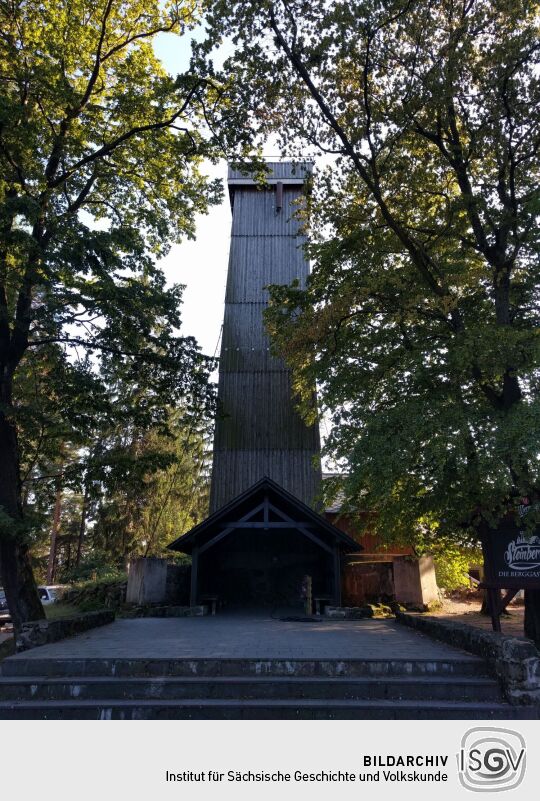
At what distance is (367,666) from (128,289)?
914 centimetres

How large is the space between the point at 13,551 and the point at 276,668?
7.07m

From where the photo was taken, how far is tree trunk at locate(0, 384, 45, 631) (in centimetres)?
1052

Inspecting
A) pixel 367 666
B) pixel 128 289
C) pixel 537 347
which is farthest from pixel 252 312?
pixel 367 666

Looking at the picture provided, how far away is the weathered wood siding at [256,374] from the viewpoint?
1877 cm

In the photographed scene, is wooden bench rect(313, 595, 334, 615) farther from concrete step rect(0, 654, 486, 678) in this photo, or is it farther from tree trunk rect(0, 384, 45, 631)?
concrete step rect(0, 654, 486, 678)

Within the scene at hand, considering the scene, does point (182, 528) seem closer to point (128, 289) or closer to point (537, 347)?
point (128, 289)

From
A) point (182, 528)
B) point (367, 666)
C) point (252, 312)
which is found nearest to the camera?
point (367, 666)

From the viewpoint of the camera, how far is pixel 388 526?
10.5m

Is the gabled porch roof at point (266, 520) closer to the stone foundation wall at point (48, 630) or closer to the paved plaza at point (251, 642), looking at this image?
the paved plaza at point (251, 642)

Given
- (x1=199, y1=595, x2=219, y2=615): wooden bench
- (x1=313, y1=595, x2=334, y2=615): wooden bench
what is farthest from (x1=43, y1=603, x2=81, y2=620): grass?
(x1=313, y1=595, x2=334, y2=615): wooden bench

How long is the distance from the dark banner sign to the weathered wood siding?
9418 mm

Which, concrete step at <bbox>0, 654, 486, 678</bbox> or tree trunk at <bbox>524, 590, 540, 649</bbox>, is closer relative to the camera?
concrete step at <bbox>0, 654, 486, 678</bbox>

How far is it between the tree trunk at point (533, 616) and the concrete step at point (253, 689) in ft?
13.9

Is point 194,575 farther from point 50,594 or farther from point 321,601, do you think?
point 50,594
